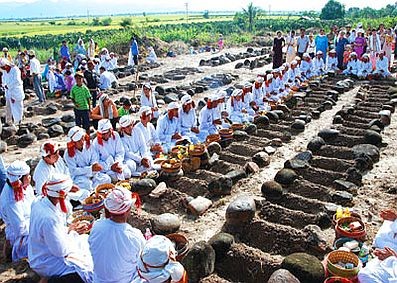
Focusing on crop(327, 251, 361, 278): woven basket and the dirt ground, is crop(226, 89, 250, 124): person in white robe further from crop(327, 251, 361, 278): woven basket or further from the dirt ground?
crop(327, 251, 361, 278): woven basket

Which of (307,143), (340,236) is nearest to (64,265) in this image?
(340,236)

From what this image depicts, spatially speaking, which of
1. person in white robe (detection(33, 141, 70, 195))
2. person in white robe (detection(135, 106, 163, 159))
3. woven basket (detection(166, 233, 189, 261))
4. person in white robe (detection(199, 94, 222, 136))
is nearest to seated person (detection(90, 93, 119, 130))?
person in white robe (detection(135, 106, 163, 159))

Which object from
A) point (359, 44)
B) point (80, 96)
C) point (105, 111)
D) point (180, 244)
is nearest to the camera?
point (180, 244)

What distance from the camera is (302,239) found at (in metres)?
5.96

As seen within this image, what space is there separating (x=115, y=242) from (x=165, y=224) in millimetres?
2056

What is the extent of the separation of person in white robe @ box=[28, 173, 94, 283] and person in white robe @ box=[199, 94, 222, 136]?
19.9 feet

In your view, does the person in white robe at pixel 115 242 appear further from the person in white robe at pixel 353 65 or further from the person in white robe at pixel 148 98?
the person in white robe at pixel 353 65

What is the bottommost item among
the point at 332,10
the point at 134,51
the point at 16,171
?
the point at 16,171

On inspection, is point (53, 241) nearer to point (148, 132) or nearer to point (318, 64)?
point (148, 132)

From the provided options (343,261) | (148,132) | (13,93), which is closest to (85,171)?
(148,132)

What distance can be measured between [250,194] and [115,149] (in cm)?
293

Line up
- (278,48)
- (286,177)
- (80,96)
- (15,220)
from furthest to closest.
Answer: (278,48)
(80,96)
(286,177)
(15,220)

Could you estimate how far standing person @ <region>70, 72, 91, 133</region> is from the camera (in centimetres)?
1081

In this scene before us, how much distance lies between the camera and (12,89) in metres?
12.4
